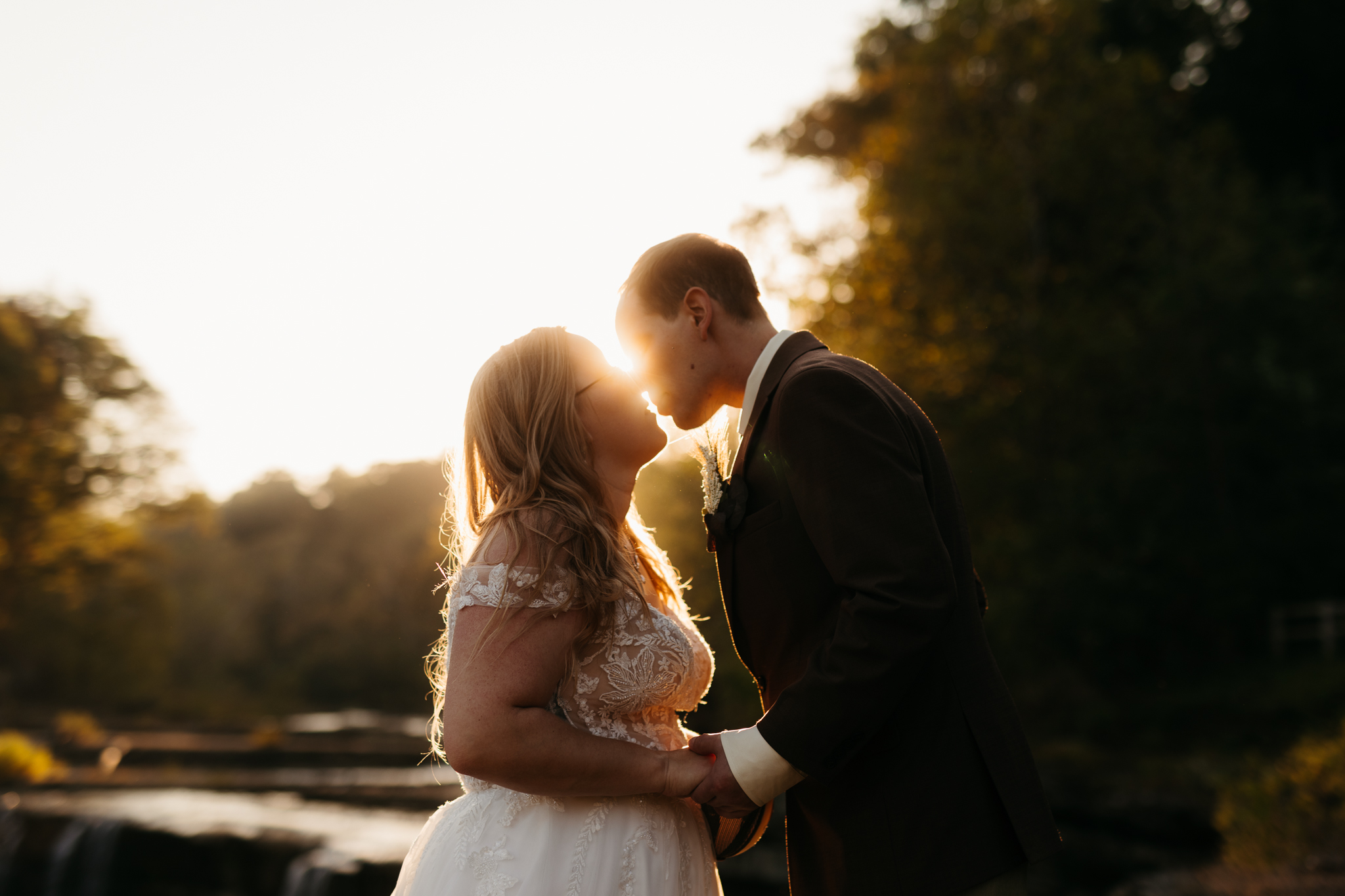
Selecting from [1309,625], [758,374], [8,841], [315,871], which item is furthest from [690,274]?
[1309,625]

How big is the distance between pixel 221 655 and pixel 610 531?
105 ft

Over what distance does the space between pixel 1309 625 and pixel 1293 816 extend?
10.6 meters

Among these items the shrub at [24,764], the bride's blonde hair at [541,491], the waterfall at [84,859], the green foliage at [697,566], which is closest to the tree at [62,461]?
the shrub at [24,764]

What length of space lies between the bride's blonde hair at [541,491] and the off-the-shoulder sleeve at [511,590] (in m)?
0.01

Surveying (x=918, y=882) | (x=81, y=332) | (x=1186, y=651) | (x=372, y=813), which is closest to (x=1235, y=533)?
(x=1186, y=651)

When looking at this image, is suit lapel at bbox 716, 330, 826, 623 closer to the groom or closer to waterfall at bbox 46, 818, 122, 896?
the groom

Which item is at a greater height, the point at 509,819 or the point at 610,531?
the point at 610,531

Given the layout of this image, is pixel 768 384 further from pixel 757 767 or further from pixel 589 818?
pixel 589 818

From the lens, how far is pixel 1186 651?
15203 millimetres

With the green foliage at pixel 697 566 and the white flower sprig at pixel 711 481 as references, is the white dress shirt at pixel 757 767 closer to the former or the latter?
the white flower sprig at pixel 711 481

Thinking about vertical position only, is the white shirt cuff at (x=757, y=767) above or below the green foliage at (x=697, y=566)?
above

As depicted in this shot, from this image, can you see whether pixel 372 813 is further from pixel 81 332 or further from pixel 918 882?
pixel 81 332

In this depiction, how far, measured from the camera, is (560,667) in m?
1.83

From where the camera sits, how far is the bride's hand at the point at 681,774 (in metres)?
1.90
